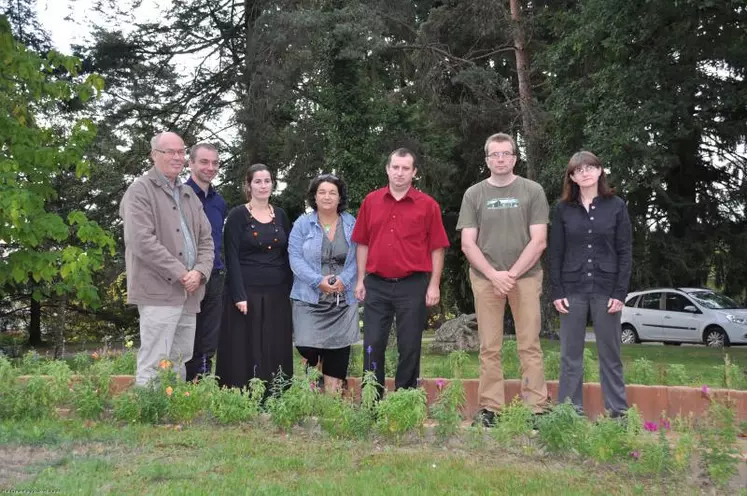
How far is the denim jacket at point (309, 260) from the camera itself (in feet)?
18.8

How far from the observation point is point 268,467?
3.94m

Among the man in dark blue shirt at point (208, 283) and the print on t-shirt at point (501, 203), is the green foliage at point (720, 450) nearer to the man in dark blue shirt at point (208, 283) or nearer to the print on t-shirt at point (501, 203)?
the print on t-shirt at point (501, 203)

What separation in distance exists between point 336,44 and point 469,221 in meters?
13.6

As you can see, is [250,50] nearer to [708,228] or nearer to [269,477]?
[708,228]

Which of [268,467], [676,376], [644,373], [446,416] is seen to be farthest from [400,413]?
[676,376]

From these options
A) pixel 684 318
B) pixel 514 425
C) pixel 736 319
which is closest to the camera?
pixel 514 425

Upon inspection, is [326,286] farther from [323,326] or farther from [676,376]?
[676,376]

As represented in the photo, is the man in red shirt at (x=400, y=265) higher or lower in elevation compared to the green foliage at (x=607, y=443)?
higher

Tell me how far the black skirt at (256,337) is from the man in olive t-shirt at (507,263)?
58.8 inches

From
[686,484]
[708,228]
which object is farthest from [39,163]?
[708,228]

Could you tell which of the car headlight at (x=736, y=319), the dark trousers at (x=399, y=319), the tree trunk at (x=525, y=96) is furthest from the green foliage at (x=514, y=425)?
the car headlight at (x=736, y=319)

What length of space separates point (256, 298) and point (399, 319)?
1123 mm

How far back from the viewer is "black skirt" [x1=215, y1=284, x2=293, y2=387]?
19.2 ft

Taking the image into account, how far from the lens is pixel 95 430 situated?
481 centimetres
